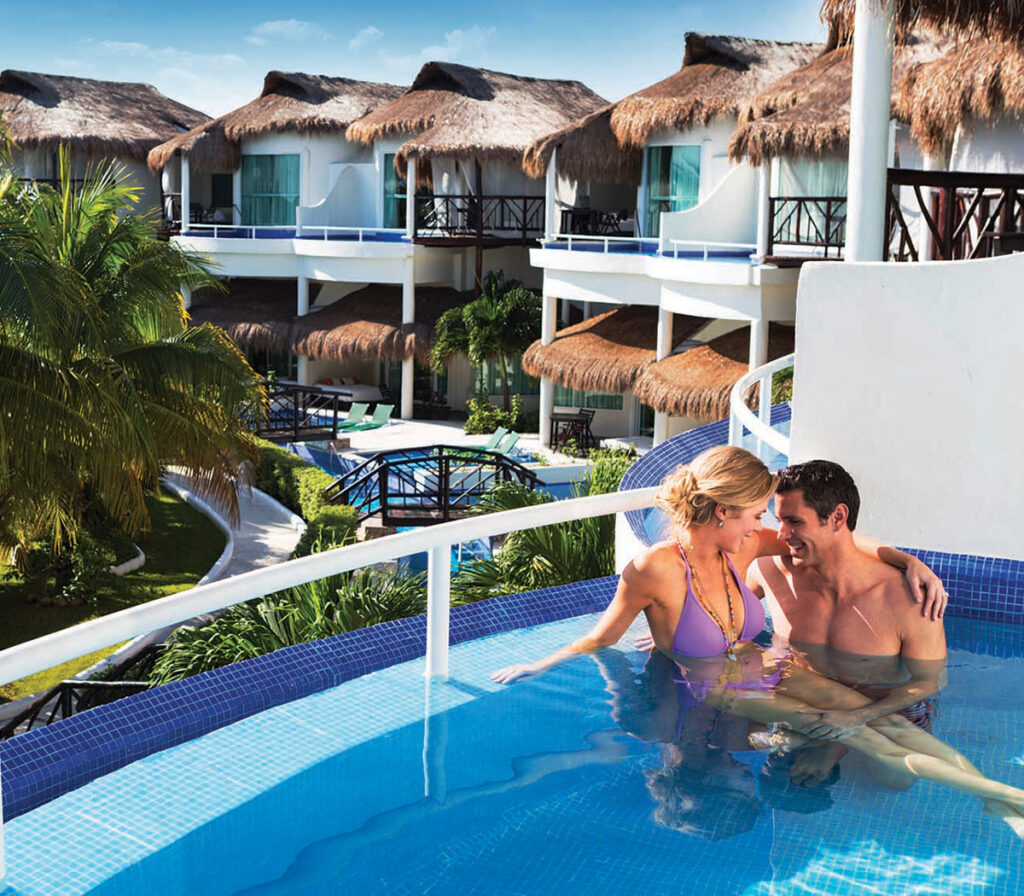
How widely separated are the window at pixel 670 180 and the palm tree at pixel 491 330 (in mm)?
3031

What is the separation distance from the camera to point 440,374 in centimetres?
3120

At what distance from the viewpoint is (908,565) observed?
5000mm

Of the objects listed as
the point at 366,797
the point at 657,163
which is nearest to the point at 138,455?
the point at 366,797

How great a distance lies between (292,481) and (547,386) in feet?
23.0

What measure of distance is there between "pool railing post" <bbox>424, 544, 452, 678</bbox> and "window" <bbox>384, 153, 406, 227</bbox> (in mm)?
28799

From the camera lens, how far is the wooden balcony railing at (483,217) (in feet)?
99.0

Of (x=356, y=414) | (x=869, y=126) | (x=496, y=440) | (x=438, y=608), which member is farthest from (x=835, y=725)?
(x=356, y=414)

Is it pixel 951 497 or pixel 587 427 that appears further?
pixel 587 427

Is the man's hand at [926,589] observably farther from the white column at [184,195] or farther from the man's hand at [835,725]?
the white column at [184,195]

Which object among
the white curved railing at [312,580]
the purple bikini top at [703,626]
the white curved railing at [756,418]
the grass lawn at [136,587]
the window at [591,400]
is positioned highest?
the white curved railing at [756,418]

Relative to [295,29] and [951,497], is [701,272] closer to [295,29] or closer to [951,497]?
[951,497]

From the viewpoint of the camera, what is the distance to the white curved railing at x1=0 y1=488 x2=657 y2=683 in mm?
3332

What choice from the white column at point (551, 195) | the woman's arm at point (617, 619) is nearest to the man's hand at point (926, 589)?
the woman's arm at point (617, 619)

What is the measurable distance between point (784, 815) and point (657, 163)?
24909mm
